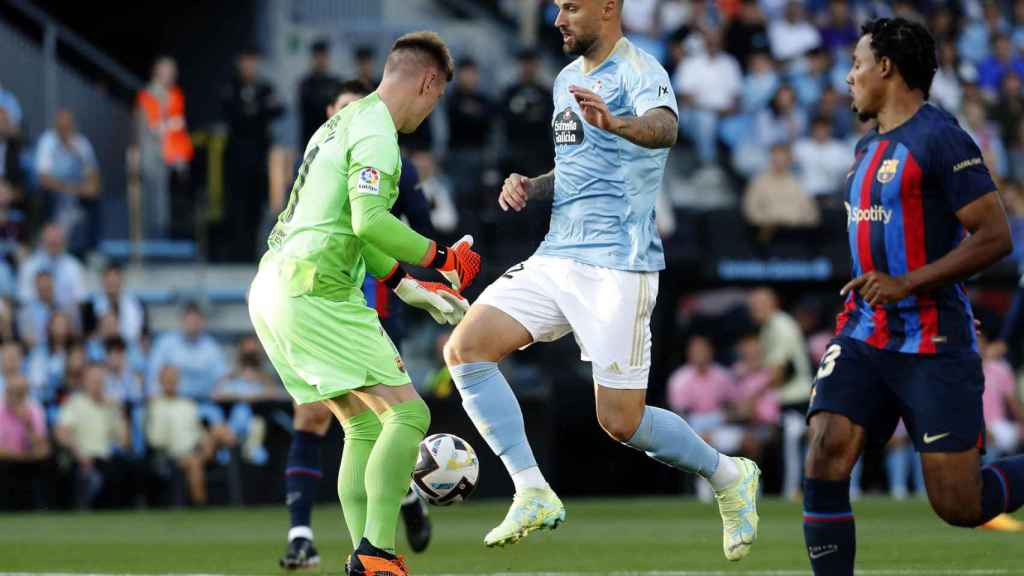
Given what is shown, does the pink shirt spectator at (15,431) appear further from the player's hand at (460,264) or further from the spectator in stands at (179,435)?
the player's hand at (460,264)

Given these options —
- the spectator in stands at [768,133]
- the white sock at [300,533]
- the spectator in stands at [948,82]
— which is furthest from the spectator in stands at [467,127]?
the white sock at [300,533]

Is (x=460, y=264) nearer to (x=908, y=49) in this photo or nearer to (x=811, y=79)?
(x=908, y=49)

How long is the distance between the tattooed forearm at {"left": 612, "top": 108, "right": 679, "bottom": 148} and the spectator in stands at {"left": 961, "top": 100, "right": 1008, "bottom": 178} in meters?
13.8

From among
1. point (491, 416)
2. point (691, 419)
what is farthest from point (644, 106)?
point (691, 419)

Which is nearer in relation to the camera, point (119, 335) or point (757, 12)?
point (119, 335)

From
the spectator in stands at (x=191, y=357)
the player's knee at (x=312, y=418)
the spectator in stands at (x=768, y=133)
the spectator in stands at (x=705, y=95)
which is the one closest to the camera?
the player's knee at (x=312, y=418)

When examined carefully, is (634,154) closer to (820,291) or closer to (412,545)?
(412,545)

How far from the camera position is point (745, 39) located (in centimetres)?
2136

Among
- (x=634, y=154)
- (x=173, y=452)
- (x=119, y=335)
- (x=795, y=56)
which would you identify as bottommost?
(x=173, y=452)

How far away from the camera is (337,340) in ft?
24.9

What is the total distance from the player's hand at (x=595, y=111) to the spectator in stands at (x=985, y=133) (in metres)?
14.2

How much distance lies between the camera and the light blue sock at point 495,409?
811 cm

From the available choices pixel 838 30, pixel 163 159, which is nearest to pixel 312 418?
pixel 163 159

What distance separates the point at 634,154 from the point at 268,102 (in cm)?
1128
